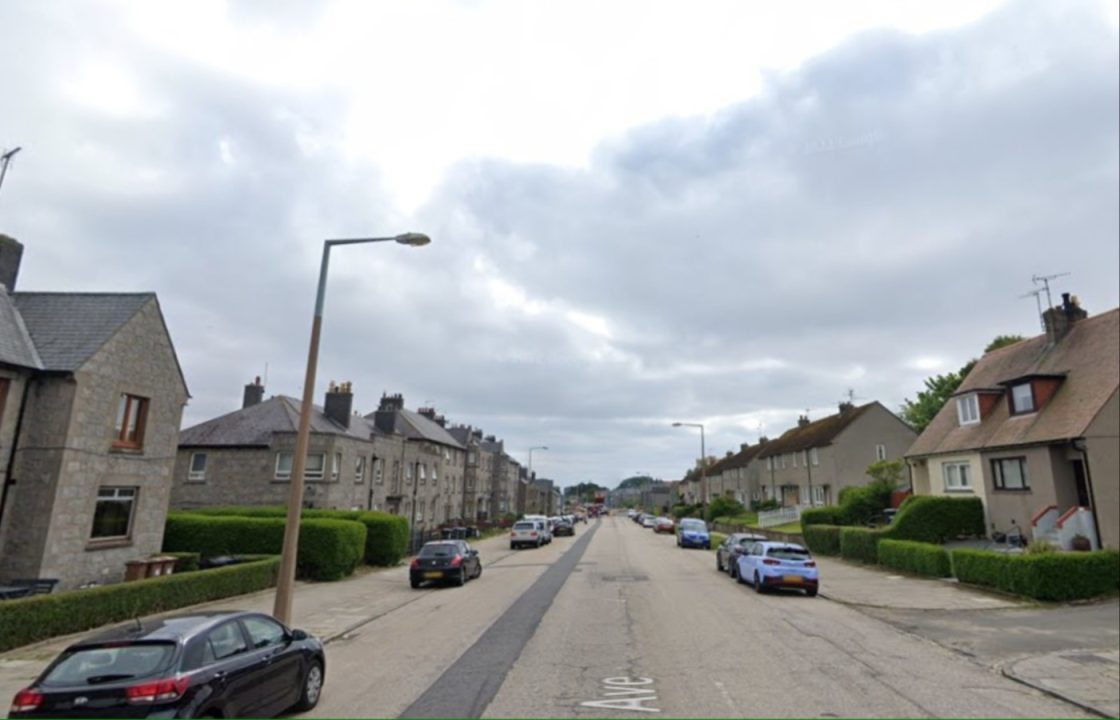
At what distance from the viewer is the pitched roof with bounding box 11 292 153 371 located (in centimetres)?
1741

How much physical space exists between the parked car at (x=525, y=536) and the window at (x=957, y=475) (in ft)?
73.9

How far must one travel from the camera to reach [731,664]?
9.62m

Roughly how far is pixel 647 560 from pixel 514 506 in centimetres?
6683

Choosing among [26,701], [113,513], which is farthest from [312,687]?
[113,513]

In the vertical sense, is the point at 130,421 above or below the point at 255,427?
below

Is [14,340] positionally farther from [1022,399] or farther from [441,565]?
[1022,399]

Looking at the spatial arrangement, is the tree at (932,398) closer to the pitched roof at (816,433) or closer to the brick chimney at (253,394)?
the pitched roof at (816,433)

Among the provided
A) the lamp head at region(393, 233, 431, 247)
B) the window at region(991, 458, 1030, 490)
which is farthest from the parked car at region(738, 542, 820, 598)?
the lamp head at region(393, 233, 431, 247)

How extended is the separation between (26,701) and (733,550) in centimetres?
2022

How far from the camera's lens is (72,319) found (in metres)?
18.7

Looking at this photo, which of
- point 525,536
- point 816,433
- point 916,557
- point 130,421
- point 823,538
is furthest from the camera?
point 816,433

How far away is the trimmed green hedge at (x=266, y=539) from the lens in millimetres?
22297

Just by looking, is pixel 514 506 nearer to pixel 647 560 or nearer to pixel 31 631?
pixel 647 560

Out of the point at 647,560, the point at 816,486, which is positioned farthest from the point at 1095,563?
the point at 816,486
